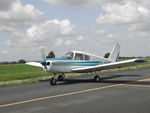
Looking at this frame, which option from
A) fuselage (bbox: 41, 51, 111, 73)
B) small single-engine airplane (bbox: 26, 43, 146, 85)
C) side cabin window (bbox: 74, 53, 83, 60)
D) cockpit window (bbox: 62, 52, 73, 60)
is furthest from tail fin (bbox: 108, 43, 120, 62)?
cockpit window (bbox: 62, 52, 73, 60)

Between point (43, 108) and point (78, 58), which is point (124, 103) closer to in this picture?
point (43, 108)

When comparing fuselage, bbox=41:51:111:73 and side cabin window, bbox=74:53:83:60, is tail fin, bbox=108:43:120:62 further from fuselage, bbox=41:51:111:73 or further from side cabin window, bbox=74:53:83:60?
side cabin window, bbox=74:53:83:60

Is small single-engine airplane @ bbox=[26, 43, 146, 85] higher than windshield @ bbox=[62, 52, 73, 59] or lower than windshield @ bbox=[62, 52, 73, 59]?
lower

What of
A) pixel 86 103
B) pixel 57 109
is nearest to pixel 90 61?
pixel 86 103

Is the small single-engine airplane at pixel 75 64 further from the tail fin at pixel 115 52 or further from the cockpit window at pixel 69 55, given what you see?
the tail fin at pixel 115 52

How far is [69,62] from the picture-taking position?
45.2 ft

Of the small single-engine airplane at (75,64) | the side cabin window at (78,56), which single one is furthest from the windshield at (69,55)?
the side cabin window at (78,56)

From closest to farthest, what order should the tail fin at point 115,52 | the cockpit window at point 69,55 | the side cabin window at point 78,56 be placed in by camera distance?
the cockpit window at point 69,55, the side cabin window at point 78,56, the tail fin at point 115,52

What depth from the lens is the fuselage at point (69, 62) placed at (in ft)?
42.0

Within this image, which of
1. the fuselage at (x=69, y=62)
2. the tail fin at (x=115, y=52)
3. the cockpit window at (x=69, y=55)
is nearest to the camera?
the fuselage at (x=69, y=62)

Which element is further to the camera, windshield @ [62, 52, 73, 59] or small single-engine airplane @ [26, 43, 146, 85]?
windshield @ [62, 52, 73, 59]

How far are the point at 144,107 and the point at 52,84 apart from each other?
7.79 meters

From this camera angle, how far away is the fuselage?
42.0 feet

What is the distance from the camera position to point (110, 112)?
18.8ft
